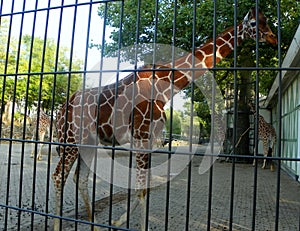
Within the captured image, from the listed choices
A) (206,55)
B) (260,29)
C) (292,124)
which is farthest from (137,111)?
(292,124)

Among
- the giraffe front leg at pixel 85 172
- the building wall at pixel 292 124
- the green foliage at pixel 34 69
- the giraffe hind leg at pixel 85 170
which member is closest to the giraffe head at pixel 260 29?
the giraffe hind leg at pixel 85 170

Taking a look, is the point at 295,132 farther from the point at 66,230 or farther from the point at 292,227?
the point at 66,230

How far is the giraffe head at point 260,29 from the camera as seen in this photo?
3.73 m

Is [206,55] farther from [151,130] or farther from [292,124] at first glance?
[292,124]

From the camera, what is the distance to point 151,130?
7.97ft

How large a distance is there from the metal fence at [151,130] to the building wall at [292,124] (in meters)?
0.06

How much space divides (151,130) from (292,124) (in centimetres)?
870

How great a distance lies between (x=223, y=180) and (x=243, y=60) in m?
4.74

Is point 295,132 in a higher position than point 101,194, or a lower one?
higher

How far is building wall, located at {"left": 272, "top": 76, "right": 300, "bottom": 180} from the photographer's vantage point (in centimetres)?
885

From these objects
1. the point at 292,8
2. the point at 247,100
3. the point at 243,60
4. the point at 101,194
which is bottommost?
the point at 101,194

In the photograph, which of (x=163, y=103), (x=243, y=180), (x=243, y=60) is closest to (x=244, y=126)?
(x=243, y=60)

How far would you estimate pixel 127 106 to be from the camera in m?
3.88

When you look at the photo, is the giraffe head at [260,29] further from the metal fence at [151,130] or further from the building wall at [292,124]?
the building wall at [292,124]
